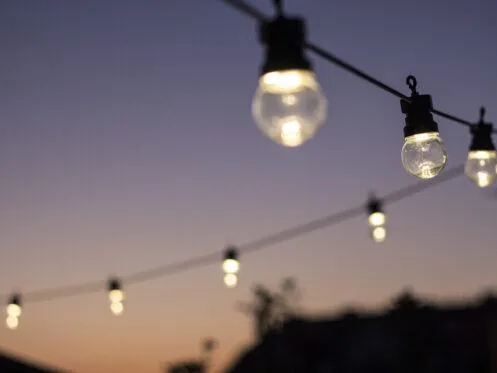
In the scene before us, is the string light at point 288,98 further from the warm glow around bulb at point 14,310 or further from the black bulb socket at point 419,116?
the warm glow around bulb at point 14,310

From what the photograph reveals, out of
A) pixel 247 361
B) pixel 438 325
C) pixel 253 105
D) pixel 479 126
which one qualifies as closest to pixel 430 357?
pixel 438 325

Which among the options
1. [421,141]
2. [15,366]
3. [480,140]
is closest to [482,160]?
[480,140]

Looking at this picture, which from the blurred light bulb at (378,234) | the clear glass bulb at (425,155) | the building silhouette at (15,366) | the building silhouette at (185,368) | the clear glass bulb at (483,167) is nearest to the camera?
the clear glass bulb at (425,155)

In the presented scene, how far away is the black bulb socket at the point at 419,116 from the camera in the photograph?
14.7ft

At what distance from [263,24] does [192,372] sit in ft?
91.4

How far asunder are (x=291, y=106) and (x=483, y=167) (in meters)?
3.24

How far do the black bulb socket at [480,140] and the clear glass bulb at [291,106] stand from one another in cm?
316

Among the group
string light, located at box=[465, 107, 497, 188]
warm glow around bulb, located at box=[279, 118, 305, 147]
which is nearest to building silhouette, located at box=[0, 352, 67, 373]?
string light, located at box=[465, 107, 497, 188]

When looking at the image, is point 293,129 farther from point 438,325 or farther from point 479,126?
point 438,325

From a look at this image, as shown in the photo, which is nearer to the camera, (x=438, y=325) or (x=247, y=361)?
(x=438, y=325)

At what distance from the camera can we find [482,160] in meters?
5.55

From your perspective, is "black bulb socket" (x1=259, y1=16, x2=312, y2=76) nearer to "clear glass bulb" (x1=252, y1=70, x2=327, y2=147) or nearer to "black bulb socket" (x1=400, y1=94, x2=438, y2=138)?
Answer: "clear glass bulb" (x1=252, y1=70, x2=327, y2=147)

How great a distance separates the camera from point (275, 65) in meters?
2.88

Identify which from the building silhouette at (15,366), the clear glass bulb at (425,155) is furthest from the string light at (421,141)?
the building silhouette at (15,366)
